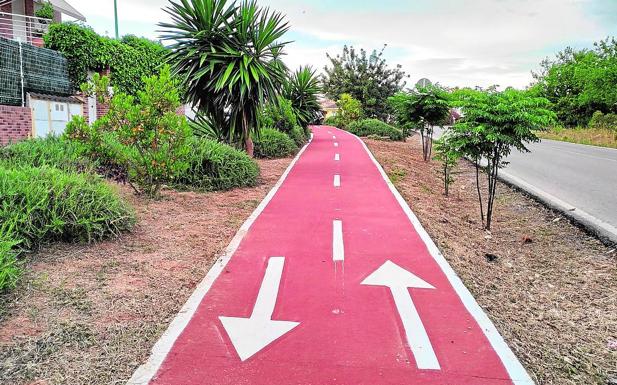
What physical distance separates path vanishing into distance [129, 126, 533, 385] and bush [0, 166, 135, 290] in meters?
1.69

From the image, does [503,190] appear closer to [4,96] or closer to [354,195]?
[354,195]

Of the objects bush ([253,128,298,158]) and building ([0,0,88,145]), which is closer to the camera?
building ([0,0,88,145])

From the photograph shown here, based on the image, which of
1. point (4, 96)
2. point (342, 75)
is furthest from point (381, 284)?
point (342, 75)

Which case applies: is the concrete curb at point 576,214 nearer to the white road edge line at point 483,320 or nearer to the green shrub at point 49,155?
the white road edge line at point 483,320

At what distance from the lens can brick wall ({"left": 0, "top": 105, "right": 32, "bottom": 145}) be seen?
12859 millimetres

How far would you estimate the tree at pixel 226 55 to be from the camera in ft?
38.7

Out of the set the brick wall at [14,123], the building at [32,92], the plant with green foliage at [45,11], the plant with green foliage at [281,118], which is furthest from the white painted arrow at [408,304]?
the plant with green foliage at [45,11]

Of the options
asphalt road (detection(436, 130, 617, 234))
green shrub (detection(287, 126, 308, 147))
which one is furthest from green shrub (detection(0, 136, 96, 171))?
green shrub (detection(287, 126, 308, 147))

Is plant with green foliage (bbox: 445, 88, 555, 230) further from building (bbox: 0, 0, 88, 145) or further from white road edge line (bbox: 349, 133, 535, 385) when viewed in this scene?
building (bbox: 0, 0, 88, 145)

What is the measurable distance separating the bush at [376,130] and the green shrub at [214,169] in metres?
22.1

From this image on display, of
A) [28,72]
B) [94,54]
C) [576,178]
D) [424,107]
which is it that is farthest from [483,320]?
[94,54]

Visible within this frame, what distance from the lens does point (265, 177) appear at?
42.8 feet

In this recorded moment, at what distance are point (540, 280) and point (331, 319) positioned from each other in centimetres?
305

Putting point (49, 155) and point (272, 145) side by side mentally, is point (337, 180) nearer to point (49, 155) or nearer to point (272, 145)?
point (272, 145)
